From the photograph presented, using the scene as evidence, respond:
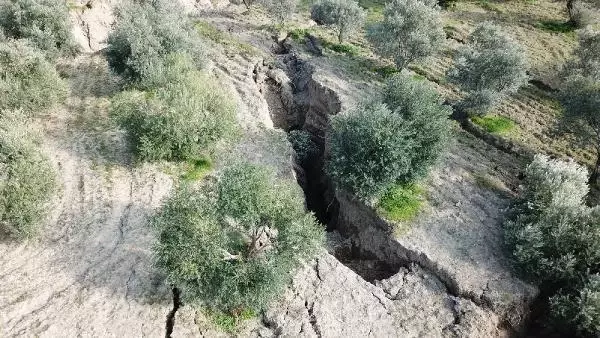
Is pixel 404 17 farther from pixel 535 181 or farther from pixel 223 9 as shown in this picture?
pixel 223 9

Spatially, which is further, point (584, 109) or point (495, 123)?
point (495, 123)

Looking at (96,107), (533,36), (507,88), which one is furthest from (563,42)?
(96,107)

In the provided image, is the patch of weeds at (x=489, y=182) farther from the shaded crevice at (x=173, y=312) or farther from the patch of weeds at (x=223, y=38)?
the patch of weeds at (x=223, y=38)

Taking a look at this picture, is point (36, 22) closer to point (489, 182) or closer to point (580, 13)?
point (489, 182)

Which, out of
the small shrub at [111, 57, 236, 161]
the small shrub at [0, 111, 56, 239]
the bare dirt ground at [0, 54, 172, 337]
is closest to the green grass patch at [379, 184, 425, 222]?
the small shrub at [111, 57, 236, 161]

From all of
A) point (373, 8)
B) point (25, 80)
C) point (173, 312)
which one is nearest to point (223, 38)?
point (25, 80)

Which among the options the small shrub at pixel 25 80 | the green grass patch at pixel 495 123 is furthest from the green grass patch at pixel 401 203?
the small shrub at pixel 25 80
